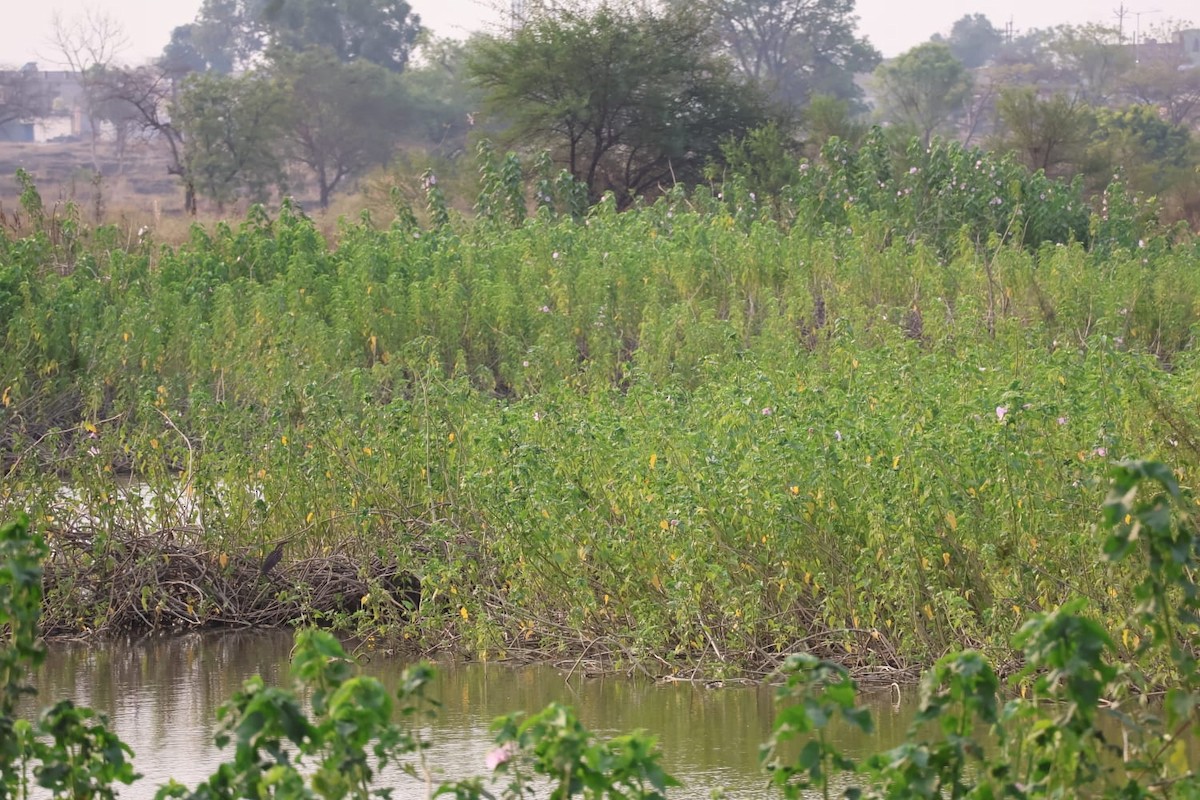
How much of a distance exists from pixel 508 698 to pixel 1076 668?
2880mm

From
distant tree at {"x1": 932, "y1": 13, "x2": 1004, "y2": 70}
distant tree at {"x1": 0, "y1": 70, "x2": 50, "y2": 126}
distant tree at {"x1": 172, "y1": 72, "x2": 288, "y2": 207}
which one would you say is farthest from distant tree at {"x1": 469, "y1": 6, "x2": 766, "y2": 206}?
distant tree at {"x1": 932, "y1": 13, "x2": 1004, "y2": 70}

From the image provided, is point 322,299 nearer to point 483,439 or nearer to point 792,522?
point 483,439

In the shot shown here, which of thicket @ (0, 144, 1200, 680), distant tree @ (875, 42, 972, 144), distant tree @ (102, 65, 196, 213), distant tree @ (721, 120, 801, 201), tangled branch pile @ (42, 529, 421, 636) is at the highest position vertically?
distant tree @ (875, 42, 972, 144)

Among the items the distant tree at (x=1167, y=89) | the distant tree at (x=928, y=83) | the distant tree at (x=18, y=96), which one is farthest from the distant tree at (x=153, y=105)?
the distant tree at (x=1167, y=89)

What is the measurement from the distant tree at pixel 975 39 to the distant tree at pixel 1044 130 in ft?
298

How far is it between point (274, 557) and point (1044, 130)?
1903cm

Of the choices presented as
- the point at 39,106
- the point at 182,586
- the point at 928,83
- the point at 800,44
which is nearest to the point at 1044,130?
the point at 182,586

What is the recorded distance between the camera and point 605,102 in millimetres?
21594

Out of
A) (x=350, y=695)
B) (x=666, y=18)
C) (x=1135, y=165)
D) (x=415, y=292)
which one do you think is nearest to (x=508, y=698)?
(x=350, y=695)

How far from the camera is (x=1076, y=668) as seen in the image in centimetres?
264

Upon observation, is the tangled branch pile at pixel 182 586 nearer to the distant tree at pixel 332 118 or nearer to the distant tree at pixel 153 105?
the distant tree at pixel 153 105

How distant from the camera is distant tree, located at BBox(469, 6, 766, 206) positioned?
21609 millimetres

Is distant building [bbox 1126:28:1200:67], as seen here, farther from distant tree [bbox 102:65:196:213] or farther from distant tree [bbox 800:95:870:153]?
distant tree [bbox 800:95:870:153]

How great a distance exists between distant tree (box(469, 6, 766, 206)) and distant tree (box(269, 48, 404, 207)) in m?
28.1
